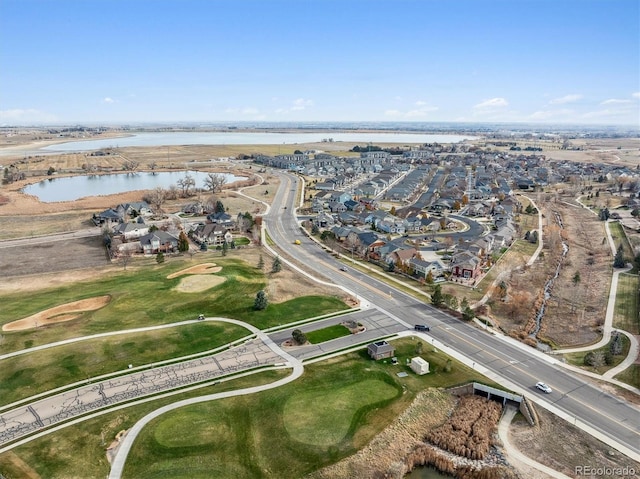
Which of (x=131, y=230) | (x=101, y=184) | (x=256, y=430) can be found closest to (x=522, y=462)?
(x=256, y=430)

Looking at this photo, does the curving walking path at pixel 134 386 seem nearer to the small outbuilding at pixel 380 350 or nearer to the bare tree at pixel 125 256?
the small outbuilding at pixel 380 350

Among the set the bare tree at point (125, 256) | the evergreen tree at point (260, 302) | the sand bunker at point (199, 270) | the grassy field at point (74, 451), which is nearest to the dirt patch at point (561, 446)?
the grassy field at point (74, 451)

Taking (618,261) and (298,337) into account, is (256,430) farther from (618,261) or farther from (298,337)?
(618,261)

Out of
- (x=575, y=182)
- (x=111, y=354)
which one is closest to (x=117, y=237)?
(x=111, y=354)

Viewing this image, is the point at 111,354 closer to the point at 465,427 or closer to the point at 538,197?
the point at 465,427

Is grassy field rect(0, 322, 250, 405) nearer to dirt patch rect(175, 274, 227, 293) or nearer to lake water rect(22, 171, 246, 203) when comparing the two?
dirt patch rect(175, 274, 227, 293)
